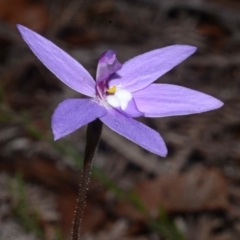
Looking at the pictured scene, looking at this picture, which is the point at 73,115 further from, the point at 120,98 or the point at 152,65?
the point at 152,65

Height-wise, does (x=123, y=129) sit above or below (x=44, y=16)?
above

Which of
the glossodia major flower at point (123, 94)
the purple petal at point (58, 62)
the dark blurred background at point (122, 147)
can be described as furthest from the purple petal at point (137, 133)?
the dark blurred background at point (122, 147)

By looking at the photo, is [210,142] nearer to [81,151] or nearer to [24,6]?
[81,151]

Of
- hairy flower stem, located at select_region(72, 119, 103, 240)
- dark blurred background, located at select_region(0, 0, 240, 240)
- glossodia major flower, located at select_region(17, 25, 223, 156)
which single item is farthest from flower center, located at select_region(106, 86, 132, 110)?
dark blurred background, located at select_region(0, 0, 240, 240)

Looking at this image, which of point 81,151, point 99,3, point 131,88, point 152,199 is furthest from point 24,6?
point 131,88

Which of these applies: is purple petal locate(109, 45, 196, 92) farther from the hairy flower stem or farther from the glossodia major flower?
the hairy flower stem

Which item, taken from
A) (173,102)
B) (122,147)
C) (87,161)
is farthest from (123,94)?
(122,147)
